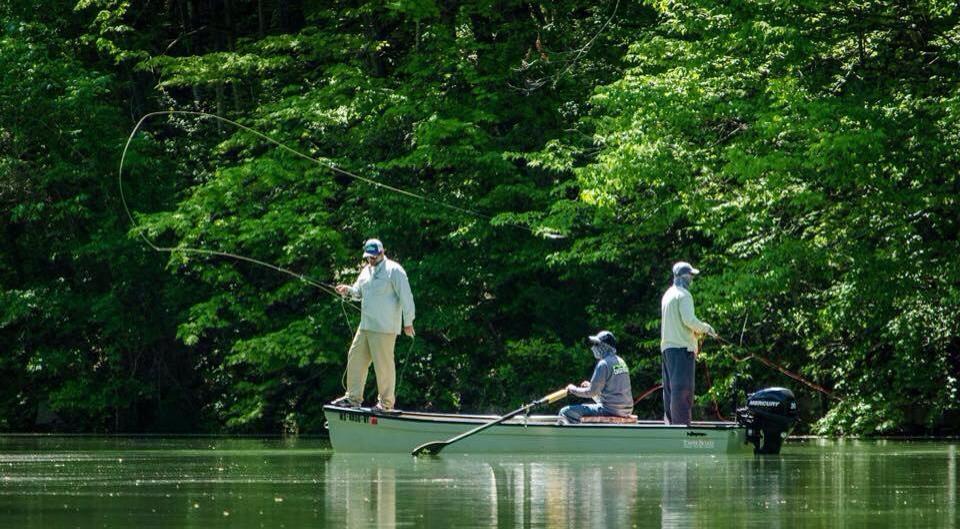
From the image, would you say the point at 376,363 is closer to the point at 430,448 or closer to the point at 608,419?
the point at 430,448

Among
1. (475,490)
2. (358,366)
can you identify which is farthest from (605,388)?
(475,490)

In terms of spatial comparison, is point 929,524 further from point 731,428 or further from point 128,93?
point 128,93

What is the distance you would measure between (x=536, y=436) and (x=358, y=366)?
7.36 ft

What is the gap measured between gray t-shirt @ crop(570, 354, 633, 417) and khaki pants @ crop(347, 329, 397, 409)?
76.8 inches

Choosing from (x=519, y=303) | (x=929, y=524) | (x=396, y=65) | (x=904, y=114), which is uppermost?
(x=396, y=65)

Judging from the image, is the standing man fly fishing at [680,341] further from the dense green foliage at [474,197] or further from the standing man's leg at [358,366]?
the dense green foliage at [474,197]

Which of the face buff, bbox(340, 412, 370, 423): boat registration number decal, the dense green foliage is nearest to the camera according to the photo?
the face buff

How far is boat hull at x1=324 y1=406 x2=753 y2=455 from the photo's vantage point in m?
17.3

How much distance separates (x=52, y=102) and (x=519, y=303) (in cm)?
859

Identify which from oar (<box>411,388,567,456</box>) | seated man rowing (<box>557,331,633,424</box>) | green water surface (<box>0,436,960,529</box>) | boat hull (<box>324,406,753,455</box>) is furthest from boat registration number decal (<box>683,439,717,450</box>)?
oar (<box>411,388,567,456</box>)

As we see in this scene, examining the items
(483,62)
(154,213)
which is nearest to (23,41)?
(154,213)

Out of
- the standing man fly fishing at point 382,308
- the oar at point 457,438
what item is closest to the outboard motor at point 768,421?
the oar at point 457,438

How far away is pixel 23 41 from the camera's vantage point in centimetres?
3103

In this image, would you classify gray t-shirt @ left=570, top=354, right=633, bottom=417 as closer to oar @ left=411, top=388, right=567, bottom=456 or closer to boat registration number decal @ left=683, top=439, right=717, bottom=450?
oar @ left=411, top=388, right=567, bottom=456
